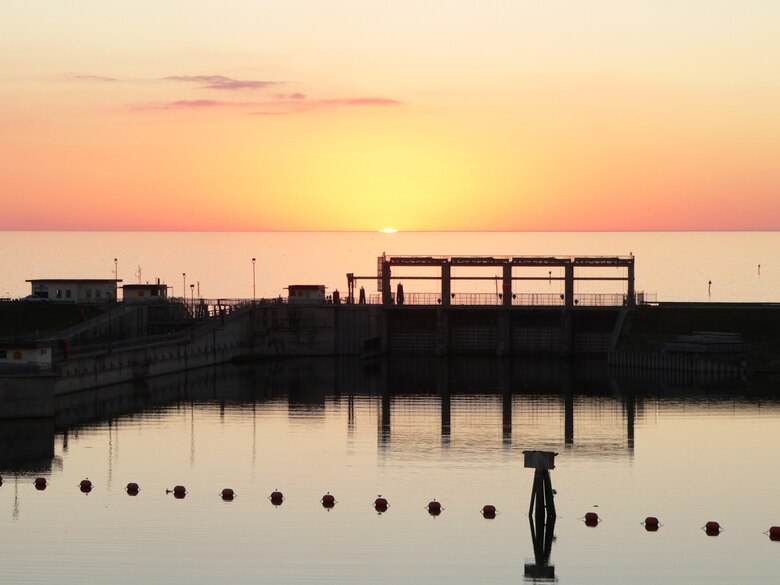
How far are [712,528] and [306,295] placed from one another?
9031cm

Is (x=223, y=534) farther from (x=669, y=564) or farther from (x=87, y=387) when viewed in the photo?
(x=87, y=387)

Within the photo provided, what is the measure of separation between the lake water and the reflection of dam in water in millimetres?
355

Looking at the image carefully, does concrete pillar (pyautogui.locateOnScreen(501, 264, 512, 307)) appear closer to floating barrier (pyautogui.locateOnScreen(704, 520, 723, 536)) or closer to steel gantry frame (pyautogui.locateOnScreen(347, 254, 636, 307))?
steel gantry frame (pyautogui.locateOnScreen(347, 254, 636, 307))

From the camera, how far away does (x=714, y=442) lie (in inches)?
3775

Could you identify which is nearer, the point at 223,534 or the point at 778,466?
the point at 223,534

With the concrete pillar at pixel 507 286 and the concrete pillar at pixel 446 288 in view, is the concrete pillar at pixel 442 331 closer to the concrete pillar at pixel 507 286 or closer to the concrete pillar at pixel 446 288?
the concrete pillar at pixel 446 288

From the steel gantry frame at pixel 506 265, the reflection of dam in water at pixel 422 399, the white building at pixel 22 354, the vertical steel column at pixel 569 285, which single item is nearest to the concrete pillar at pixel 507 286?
the steel gantry frame at pixel 506 265

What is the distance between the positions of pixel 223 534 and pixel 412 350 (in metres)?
84.3

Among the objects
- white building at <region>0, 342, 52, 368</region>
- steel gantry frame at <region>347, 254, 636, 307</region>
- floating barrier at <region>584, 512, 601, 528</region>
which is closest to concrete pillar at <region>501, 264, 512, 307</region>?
steel gantry frame at <region>347, 254, 636, 307</region>

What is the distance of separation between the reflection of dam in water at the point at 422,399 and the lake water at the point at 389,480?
36 centimetres

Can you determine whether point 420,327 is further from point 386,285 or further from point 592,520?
point 592,520

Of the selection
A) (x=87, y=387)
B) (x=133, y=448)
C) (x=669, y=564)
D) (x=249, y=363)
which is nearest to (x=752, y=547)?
(x=669, y=564)

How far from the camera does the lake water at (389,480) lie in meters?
64.4

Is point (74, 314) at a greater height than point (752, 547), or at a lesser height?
greater
